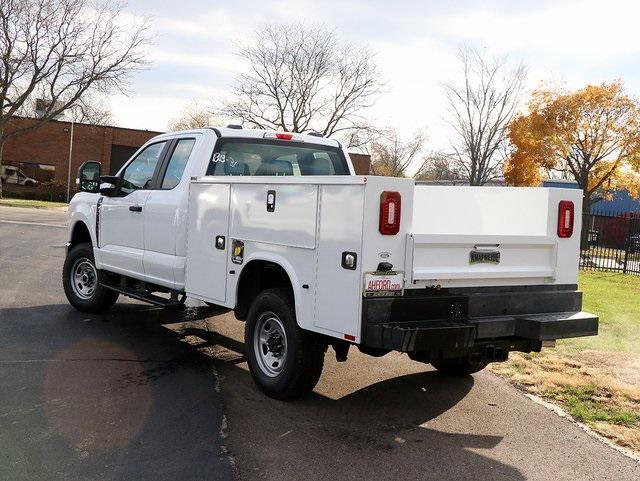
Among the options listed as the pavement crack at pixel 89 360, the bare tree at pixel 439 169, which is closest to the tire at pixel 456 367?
the pavement crack at pixel 89 360

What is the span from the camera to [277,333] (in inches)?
216

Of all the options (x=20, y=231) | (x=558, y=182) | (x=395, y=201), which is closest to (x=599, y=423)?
(x=395, y=201)

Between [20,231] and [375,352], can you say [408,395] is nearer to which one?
[375,352]

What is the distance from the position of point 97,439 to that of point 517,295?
3.22m

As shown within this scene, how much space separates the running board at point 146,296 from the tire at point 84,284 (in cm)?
35

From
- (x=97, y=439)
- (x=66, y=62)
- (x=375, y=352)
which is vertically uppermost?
(x=66, y=62)

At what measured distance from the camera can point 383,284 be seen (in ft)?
14.9

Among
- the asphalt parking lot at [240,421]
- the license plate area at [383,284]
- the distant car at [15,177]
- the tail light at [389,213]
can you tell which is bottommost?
the asphalt parking lot at [240,421]

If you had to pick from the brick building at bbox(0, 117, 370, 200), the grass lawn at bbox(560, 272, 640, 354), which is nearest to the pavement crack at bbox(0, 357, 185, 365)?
the grass lawn at bbox(560, 272, 640, 354)

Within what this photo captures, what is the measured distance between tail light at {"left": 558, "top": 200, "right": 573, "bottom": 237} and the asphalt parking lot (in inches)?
59.2

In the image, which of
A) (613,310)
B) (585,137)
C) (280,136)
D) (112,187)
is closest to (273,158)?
(280,136)

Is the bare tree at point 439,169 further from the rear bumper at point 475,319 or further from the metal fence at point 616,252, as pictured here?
the rear bumper at point 475,319

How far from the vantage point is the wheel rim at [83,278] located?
861 centimetres

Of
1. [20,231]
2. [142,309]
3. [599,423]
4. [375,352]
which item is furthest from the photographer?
[20,231]
